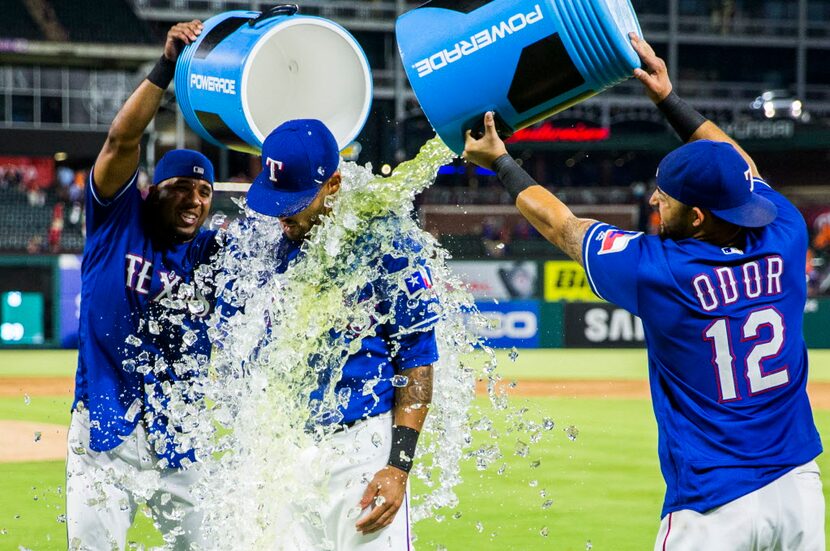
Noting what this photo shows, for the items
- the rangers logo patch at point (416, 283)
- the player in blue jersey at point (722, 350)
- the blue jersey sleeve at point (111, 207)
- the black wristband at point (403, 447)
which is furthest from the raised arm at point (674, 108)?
the blue jersey sleeve at point (111, 207)

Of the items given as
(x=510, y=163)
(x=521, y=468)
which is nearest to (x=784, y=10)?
(x=521, y=468)

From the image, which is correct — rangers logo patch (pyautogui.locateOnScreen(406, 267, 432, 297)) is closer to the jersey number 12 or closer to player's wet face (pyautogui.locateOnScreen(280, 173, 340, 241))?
player's wet face (pyautogui.locateOnScreen(280, 173, 340, 241))

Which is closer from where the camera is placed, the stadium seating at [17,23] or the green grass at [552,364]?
the green grass at [552,364]

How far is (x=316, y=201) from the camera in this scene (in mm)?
3369

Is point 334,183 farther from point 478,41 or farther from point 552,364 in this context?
point 552,364

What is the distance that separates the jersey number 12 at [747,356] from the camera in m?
3.28

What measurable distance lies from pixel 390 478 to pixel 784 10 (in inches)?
2095

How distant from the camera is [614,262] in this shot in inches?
132

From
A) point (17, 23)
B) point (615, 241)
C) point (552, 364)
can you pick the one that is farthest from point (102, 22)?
point (615, 241)

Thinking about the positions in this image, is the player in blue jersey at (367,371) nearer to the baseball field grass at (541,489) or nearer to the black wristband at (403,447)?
the black wristband at (403,447)

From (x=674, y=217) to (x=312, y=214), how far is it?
3.74 feet

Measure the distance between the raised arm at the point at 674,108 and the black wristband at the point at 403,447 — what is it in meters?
1.39

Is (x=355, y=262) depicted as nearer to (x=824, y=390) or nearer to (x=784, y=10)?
(x=824, y=390)

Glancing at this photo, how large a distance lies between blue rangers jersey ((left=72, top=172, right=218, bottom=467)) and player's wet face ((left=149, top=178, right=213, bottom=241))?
101 millimetres
